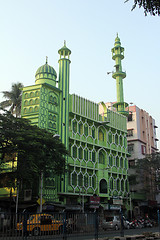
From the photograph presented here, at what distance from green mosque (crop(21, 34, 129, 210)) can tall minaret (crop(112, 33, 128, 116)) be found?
14.1ft

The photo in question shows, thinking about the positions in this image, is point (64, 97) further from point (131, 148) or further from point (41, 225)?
point (41, 225)

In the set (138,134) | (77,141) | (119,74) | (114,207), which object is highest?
(119,74)

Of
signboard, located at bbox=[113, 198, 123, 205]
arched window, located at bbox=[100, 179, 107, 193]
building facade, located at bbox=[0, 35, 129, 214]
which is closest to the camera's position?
building facade, located at bbox=[0, 35, 129, 214]

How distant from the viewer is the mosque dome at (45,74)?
1648 inches

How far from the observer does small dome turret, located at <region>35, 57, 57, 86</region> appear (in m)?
41.8

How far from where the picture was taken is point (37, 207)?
3431cm

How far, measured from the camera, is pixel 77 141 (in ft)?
137

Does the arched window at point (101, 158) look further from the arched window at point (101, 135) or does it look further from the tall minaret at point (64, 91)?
the tall minaret at point (64, 91)

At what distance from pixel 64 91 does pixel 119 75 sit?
17.3 meters

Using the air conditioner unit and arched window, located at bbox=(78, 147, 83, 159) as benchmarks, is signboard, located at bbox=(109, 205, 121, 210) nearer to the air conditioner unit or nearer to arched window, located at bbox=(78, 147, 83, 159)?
arched window, located at bbox=(78, 147, 83, 159)

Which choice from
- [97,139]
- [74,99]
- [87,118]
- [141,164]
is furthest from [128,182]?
[74,99]

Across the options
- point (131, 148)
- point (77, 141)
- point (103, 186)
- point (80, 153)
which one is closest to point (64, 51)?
point (77, 141)

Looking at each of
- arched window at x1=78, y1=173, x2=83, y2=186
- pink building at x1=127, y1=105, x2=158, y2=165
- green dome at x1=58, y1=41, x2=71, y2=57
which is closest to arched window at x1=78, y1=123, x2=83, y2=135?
arched window at x1=78, y1=173, x2=83, y2=186

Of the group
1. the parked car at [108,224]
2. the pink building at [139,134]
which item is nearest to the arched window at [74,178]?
the parked car at [108,224]
